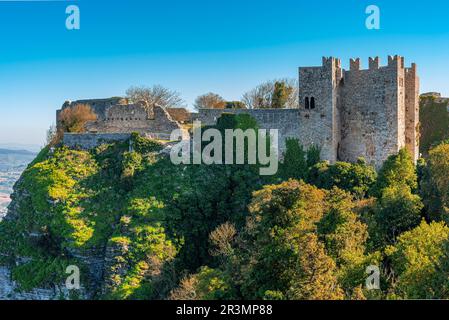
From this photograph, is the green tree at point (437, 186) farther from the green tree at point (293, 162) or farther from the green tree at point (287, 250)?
the green tree at point (293, 162)

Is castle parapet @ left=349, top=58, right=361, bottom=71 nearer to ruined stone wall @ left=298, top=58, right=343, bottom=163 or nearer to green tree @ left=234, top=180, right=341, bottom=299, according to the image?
ruined stone wall @ left=298, top=58, right=343, bottom=163

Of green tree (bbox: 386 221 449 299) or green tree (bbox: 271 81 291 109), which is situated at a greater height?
green tree (bbox: 271 81 291 109)

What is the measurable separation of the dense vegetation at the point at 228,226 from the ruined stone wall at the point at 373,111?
173 centimetres

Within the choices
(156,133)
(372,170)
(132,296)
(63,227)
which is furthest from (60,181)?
(372,170)

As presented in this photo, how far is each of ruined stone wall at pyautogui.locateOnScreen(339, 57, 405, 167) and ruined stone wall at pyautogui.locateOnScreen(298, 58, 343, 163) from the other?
702 mm

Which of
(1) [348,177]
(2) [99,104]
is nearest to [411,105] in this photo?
(1) [348,177]

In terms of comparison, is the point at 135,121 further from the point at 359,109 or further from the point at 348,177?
the point at 348,177

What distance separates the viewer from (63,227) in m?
33.9

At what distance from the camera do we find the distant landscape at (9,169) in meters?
119

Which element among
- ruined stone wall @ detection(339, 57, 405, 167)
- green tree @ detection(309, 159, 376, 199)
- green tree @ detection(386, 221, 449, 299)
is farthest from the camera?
ruined stone wall @ detection(339, 57, 405, 167)

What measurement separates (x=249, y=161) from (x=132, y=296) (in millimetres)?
11660

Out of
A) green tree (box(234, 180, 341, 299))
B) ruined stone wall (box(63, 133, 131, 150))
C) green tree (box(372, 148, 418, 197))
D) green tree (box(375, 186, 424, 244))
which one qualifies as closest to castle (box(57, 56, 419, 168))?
green tree (box(372, 148, 418, 197))

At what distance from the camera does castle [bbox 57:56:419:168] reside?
1375 inches

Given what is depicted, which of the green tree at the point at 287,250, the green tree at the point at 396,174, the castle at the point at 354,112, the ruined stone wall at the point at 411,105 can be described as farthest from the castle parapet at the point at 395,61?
the green tree at the point at 287,250
